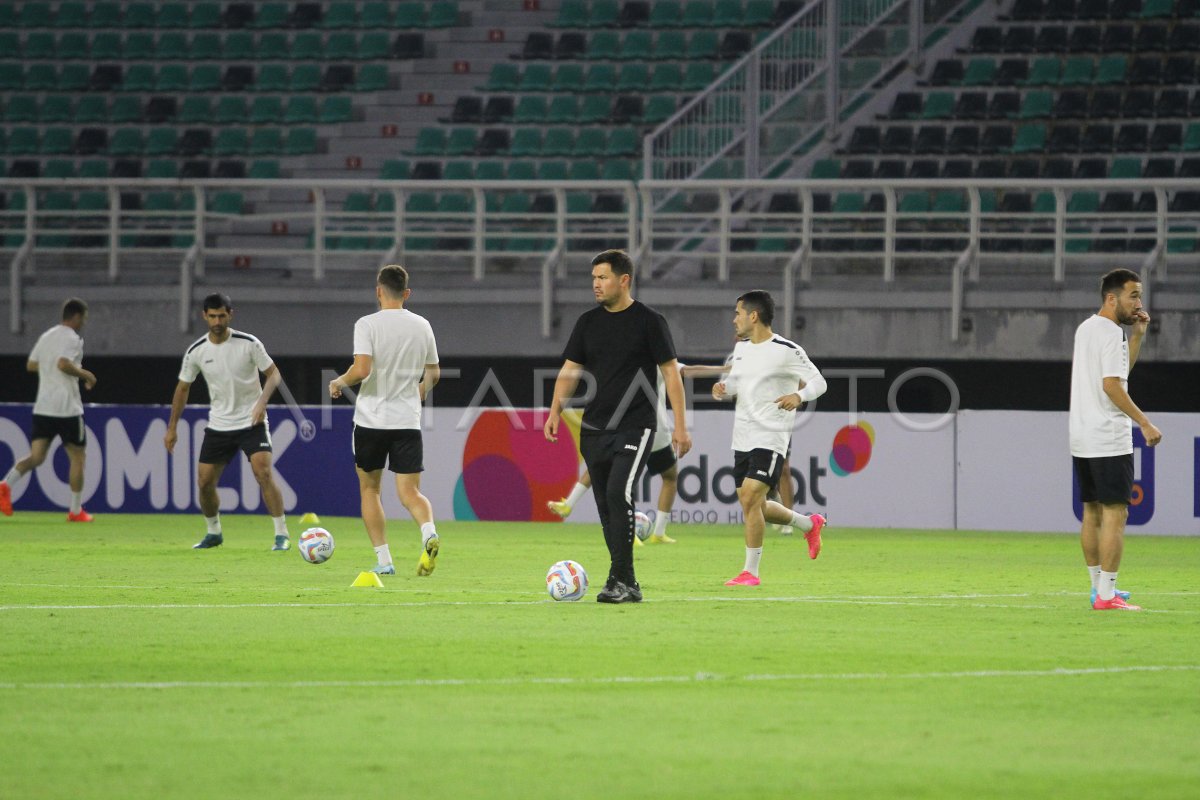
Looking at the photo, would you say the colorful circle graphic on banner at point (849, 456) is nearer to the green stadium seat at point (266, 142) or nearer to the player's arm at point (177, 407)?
the player's arm at point (177, 407)

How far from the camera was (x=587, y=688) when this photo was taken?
7691 millimetres

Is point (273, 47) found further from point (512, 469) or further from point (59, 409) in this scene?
point (59, 409)

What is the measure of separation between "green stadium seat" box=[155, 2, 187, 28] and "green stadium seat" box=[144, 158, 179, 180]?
12.5 feet

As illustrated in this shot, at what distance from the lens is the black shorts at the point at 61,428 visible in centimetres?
2052

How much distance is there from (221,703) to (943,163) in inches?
818

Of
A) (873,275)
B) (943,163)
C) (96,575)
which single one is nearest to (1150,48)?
(943,163)

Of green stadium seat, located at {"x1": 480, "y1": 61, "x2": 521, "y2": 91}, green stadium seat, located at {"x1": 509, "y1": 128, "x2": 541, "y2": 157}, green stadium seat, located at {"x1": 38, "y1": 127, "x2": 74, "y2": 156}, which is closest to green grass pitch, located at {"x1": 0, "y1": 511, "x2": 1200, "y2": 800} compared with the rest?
green stadium seat, located at {"x1": 509, "y1": 128, "x2": 541, "y2": 157}

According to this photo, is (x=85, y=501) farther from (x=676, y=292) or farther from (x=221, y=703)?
(x=221, y=703)

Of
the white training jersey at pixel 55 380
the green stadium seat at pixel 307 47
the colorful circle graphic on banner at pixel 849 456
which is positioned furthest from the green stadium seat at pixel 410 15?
the colorful circle graphic on banner at pixel 849 456

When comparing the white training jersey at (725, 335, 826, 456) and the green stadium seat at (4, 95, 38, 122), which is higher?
the green stadium seat at (4, 95, 38, 122)

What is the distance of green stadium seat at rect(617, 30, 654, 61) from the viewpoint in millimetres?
30844

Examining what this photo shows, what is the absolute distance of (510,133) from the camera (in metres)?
29.8

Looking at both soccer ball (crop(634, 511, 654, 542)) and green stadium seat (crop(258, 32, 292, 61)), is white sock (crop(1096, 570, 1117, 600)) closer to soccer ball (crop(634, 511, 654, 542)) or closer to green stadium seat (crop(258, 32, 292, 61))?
soccer ball (crop(634, 511, 654, 542))

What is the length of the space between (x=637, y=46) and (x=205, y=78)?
739 cm
